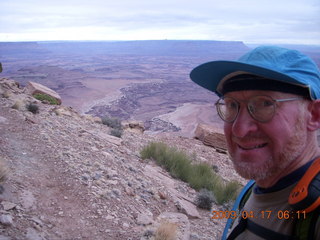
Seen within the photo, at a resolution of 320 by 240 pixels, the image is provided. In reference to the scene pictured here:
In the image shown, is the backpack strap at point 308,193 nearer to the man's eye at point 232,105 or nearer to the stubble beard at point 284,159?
the stubble beard at point 284,159

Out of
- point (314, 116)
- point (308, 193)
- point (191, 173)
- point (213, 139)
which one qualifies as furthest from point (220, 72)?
point (213, 139)

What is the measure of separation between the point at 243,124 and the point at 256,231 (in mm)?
546

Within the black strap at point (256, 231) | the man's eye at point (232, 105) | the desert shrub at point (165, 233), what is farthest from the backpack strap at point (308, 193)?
the desert shrub at point (165, 233)

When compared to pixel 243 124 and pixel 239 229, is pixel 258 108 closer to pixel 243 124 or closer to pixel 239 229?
pixel 243 124

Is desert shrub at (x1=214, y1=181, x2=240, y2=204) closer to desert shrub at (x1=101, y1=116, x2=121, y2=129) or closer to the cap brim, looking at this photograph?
the cap brim

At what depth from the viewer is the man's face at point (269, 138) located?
159 centimetres

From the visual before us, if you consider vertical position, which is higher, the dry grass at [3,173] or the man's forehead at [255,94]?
the man's forehead at [255,94]

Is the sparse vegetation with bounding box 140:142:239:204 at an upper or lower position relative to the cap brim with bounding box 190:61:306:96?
lower

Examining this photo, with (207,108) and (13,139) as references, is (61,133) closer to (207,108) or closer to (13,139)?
(13,139)

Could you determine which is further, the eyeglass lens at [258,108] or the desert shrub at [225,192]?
the desert shrub at [225,192]

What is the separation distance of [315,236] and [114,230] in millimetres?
3396

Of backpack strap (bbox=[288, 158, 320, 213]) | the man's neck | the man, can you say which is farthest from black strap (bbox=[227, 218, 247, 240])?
backpack strap (bbox=[288, 158, 320, 213])

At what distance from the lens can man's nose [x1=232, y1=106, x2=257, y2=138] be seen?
1679 millimetres

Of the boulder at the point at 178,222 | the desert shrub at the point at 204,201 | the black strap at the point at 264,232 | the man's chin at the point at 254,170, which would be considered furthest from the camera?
the desert shrub at the point at 204,201
